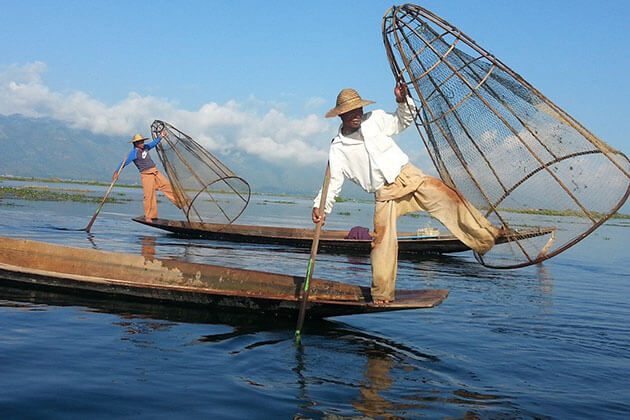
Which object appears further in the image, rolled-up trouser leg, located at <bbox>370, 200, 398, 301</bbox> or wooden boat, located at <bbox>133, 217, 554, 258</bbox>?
wooden boat, located at <bbox>133, 217, 554, 258</bbox>

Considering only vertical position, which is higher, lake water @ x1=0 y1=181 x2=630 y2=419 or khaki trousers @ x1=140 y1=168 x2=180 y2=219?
khaki trousers @ x1=140 y1=168 x2=180 y2=219

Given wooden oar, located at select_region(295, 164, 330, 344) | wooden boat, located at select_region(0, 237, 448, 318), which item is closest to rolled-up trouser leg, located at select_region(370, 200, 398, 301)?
wooden boat, located at select_region(0, 237, 448, 318)

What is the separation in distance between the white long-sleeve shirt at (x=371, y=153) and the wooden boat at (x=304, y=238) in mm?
8689

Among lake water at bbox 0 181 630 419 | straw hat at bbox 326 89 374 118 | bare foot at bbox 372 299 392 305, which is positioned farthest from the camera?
bare foot at bbox 372 299 392 305

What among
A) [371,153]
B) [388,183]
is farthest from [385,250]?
[371,153]

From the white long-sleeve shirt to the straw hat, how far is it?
0.21 m

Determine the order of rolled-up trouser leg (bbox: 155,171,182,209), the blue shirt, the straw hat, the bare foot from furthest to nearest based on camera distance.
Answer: rolled-up trouser leg (bbox: 155,171,182,209) < the blue shirt < the bare foot < the straw hat

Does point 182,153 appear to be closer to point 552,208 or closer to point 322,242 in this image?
point 322,242

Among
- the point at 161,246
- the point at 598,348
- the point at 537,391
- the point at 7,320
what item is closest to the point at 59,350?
the point at 7,320

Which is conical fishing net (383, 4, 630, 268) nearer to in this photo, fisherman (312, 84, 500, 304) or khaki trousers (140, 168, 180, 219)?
fisherman (312, 84, 500, 304)

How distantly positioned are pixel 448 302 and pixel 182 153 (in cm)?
852

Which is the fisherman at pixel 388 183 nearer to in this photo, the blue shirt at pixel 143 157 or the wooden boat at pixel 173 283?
the wooden boat at pixel 173 283

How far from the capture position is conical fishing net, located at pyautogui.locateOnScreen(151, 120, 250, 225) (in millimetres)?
14289

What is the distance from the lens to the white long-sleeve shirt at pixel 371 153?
5.34 metres
